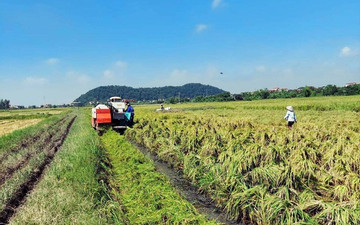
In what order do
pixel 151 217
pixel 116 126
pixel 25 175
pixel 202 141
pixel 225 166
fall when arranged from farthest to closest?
1. pixel 116 126
2. pixel 202 141
3. pixel 25 175
4. pixel 225 166
5. pixel 151 217

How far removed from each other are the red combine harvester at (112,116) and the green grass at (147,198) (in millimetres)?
6459

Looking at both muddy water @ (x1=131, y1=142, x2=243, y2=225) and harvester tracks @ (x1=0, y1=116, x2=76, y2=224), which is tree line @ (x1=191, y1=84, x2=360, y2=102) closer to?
muddy water @ (x1=131, y1=142, x2=243, y2=225)

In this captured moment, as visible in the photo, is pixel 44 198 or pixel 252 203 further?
pixel 44 198

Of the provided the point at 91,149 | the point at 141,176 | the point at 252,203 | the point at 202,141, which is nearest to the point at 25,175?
the point at 91,149

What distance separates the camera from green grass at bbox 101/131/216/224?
144 inches

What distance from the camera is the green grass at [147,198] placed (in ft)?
12.0

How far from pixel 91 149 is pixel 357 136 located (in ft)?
26.0

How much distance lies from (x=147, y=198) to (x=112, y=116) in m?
9.82

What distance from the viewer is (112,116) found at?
44.6 feet

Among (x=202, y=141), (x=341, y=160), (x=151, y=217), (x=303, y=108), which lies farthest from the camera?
(x=303, y=108)

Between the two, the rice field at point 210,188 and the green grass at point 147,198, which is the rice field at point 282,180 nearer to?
the rice field at point 210,188

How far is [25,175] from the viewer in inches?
245

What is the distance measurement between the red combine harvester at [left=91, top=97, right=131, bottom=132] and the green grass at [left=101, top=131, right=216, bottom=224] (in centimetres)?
646

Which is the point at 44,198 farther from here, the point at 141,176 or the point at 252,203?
the point at 252,203
